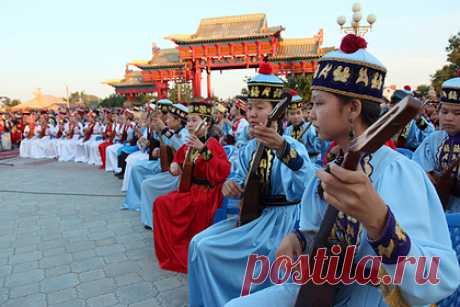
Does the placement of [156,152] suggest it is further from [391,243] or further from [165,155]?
[391,243]

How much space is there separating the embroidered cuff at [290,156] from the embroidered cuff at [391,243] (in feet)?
4.41

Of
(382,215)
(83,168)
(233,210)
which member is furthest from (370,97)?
(83,168)

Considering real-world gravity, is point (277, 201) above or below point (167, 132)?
below

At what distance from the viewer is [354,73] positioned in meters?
1.45

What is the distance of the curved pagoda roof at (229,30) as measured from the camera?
85.7ft

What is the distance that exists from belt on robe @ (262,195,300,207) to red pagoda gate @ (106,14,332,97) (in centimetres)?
2460

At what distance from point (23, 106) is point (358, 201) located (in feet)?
125

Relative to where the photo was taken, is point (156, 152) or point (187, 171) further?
point (156, 152)

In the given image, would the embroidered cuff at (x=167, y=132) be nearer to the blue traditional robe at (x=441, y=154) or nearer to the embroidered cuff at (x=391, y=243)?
the blue traditional robe at (x=441, y=154)

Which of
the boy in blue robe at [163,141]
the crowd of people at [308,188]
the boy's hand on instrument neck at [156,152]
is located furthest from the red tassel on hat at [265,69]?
the boy's hand on instrument neck at [156,152]

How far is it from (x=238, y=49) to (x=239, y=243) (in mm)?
25640

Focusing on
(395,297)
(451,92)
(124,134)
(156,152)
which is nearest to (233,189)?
(395,297)

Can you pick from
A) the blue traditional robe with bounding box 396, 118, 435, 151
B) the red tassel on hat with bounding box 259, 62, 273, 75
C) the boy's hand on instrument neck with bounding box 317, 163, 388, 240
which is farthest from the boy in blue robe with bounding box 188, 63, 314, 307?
the blue traditional robe with bounding box 396, 118, 435, 151

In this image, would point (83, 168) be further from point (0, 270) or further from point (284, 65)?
point (284, 65)
